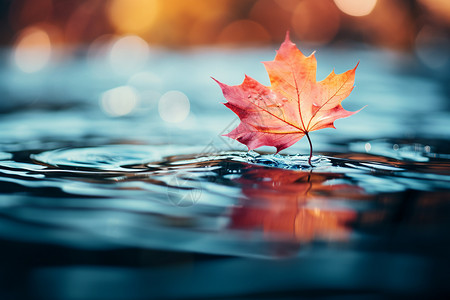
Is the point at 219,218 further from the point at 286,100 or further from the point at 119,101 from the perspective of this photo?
the point at 119,101

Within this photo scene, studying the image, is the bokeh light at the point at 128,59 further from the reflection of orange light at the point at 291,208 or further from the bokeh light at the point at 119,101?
the reflection of orange light at the point at 291,208

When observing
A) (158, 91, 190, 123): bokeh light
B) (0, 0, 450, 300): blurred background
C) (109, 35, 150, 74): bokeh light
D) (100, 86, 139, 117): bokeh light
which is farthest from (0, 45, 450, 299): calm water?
(109, 35, 150, 74): bokeh light

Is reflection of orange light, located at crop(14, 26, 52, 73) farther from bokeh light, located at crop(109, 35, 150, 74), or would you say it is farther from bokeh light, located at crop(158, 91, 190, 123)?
bokeh light, located at crop(158, 91, 190, 123)

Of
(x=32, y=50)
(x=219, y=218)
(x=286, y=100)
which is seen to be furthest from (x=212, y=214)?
(x=32, y=50)

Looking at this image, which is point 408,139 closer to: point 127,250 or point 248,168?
point 248,168

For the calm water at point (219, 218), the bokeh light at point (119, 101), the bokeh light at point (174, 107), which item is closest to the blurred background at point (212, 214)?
the calm water at point (219, 218)

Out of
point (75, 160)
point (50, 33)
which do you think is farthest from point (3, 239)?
point (50, 33)
